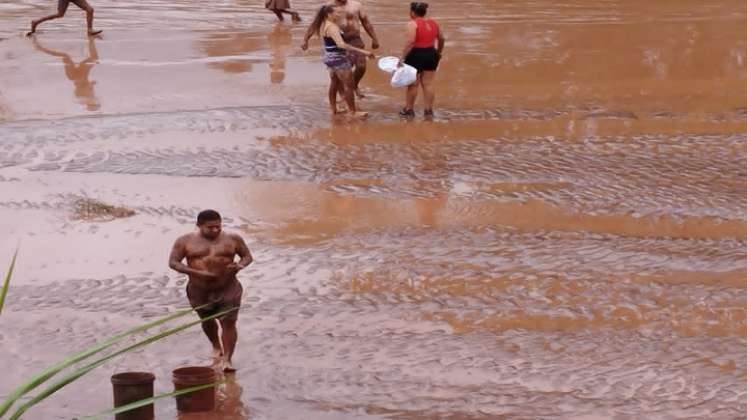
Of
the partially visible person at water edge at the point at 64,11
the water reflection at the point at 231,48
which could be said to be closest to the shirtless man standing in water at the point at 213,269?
the water reflection at the point at 231,48

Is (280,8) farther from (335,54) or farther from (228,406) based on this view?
(228,406)

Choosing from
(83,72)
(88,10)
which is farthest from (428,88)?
(88,10)

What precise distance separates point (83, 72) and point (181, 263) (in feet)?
34.1

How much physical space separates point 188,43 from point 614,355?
12871mm

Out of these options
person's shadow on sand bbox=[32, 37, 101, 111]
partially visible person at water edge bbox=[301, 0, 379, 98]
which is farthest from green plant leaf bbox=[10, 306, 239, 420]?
person's shadow on sand bbox=[32, 37, 101, 111]

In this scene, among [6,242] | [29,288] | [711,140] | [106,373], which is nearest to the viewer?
[106,373]

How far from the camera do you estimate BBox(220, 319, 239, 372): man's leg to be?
27.8 ft

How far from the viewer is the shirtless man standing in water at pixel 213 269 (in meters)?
8.47

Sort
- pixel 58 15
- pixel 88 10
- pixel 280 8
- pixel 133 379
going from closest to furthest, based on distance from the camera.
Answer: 1. pixel 133 379
2. pixel 88 10
3. pixel 58 15
4. pixel 280 8

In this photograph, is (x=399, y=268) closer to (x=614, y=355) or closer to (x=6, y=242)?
(x=614, y=355)

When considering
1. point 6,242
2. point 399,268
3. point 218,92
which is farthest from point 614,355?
point 218,92

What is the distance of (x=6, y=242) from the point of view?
1124 cm

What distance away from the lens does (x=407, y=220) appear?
1172 centimetres

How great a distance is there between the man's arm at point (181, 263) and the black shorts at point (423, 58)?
7.53m
